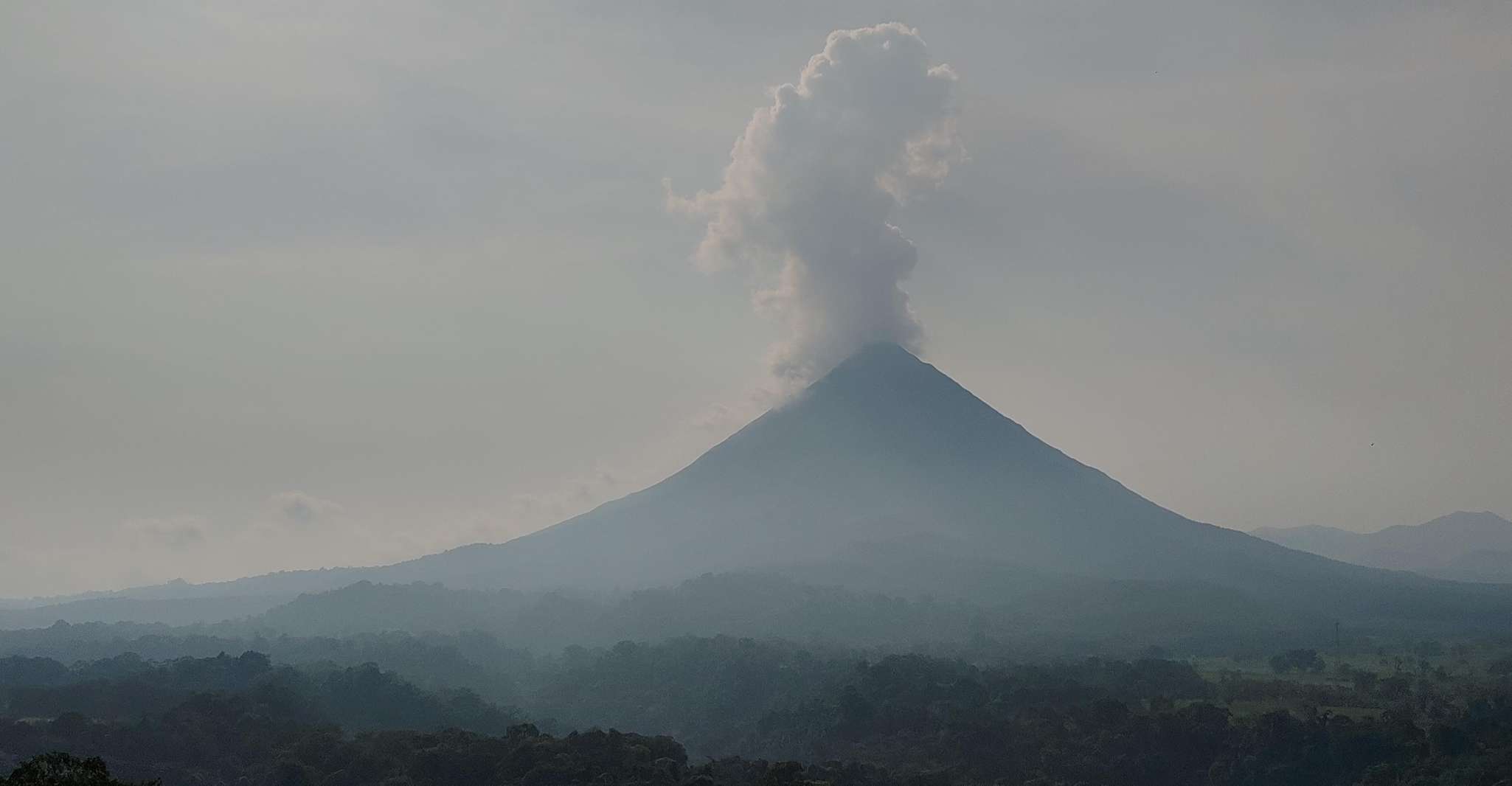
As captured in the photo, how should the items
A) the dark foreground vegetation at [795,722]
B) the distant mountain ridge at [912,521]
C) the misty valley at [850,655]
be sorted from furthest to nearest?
the distant mountain ridge at [912,521] → the misty valley at [850,655] → the dark foreground vegetation at [795,722]

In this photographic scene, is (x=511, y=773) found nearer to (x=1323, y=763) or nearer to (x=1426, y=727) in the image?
(x=1323, y=763)

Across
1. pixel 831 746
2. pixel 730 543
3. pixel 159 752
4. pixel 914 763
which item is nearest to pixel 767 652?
pixel 831 746

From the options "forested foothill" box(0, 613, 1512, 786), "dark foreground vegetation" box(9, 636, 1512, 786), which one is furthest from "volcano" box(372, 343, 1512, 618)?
"dark foreground vegetation" box(9, 636, 1512, 786)

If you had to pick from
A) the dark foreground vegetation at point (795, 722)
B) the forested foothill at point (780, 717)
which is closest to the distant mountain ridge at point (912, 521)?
the forested foothill at point (780, 717)

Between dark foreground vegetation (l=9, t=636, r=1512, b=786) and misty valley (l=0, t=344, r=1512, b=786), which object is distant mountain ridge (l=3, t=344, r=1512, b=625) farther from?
dark foreground vegetation (l=9, t=636, r=1512, b=786)

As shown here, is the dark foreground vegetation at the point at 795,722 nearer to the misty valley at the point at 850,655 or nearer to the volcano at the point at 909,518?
the misty valley at the point at 850,655

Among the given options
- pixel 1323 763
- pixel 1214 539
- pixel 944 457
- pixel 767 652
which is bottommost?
pixel 1323 763

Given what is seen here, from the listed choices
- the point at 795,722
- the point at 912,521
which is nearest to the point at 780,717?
the point at 795,722
